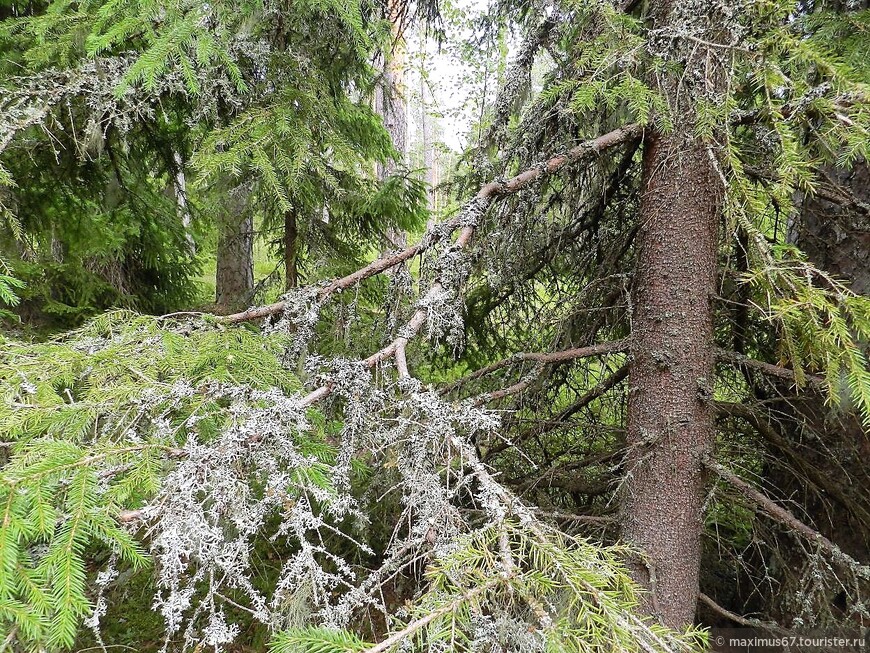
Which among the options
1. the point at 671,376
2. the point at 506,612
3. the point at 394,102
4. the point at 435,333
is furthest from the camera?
the point at 394,102

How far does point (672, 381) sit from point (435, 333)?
1321 millimetres

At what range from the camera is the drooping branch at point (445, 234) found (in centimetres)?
211

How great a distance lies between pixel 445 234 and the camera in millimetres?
2105

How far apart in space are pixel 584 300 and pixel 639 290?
495mm

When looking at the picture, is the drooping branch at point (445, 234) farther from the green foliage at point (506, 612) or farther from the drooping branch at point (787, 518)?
the drooping branch at point (787, 518)

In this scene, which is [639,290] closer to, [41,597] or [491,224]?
[491,224]

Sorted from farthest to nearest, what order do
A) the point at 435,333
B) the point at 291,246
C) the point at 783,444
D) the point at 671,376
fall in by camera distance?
the point at 291,246 → the point at 783,444 → the point at 671,376 → the point at 435,333

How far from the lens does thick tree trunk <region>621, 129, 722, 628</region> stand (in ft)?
7.75

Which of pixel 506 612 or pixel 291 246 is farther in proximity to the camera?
pixel 291 246

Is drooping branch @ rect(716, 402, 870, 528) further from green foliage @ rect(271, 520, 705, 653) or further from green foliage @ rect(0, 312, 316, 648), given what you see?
green foliage @ rect(0, 312, 316, 648)

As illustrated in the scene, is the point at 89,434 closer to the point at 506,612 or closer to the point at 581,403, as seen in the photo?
the point at 506,612

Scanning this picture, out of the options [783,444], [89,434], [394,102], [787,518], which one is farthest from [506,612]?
[394,102]

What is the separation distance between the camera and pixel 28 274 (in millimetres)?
3734

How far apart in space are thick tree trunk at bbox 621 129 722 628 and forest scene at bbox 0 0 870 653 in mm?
17
